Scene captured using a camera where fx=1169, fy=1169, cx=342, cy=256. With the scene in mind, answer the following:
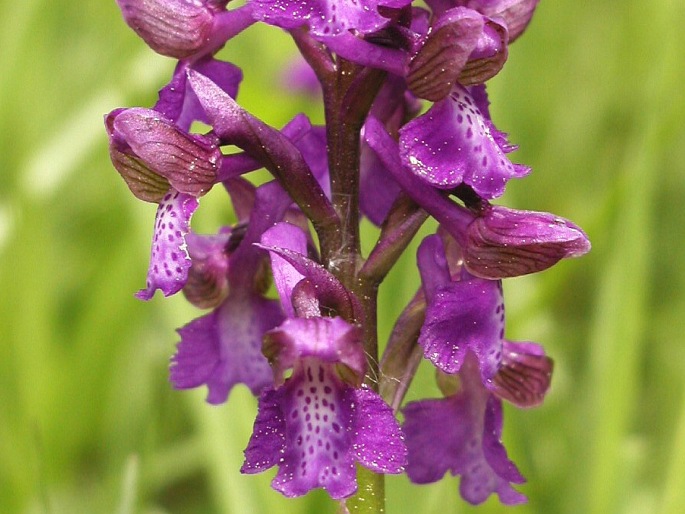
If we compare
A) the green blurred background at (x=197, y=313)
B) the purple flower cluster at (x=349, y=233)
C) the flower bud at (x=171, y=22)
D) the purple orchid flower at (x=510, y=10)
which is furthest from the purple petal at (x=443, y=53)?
the green blurred background at (x=197, y=313)

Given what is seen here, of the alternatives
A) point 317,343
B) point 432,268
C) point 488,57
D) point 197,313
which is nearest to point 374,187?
point 432,268

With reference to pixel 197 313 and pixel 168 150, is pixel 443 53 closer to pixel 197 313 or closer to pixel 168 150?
pixel 168 150

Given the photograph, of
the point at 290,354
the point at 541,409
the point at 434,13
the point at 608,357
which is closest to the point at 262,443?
the point at 290,354

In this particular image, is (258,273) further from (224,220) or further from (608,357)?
(224,220)

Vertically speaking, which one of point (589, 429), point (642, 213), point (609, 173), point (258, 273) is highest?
point (258, 273)

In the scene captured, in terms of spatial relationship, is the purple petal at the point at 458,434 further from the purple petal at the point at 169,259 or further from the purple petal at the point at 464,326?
the purple petal at the point at 169,259

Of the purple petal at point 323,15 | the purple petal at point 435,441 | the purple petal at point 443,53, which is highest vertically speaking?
the purple petal at point 323,15
